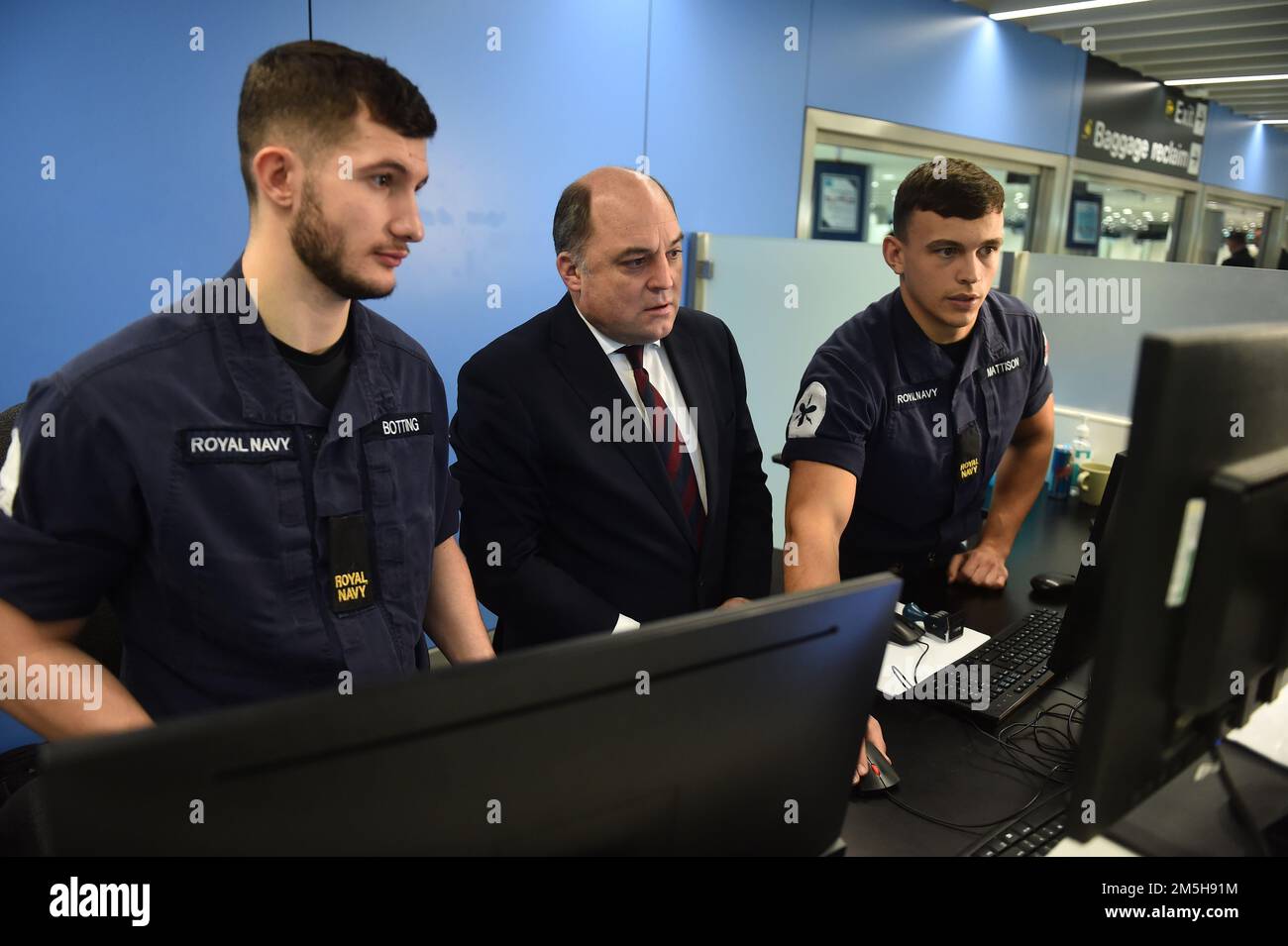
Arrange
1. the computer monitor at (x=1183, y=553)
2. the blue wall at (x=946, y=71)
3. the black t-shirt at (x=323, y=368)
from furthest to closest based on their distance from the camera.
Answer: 1. the blue wall at (x=946, y=71)
2. the black t-shirt at (x=323, y=368)
3. the computer monitor at (x=1183, y=553)

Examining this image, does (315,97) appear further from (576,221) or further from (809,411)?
(809,411)

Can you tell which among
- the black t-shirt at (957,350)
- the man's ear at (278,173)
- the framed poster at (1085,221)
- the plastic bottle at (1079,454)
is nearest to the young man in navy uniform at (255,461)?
the man's ear at (278,173)

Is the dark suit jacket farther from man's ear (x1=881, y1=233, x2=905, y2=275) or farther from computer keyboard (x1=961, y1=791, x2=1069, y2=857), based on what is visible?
computer keyboard (x1=961, y1=791, x2=1069, y2=857)

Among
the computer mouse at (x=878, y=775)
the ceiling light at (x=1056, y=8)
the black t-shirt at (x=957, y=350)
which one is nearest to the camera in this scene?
the computer mouse at (x=878, y=775)

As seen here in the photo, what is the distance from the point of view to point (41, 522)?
1.07m

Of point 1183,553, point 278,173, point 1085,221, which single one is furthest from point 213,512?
point 1085,221

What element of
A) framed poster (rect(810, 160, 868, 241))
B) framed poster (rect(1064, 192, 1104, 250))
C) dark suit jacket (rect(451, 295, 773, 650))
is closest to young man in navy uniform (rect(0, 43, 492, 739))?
dark suit jacket (rect(451, 295, 773, 650))

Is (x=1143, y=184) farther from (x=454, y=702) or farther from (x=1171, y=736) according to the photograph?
(x=454, y=702)

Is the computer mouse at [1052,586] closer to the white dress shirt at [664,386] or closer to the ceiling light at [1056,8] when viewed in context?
the white dress shirt at [664,386]

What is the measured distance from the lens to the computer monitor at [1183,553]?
0.66m

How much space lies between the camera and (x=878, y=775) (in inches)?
43.3

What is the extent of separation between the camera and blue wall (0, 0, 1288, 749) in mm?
2051

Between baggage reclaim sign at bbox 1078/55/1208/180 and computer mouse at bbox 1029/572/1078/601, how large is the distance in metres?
4.17
